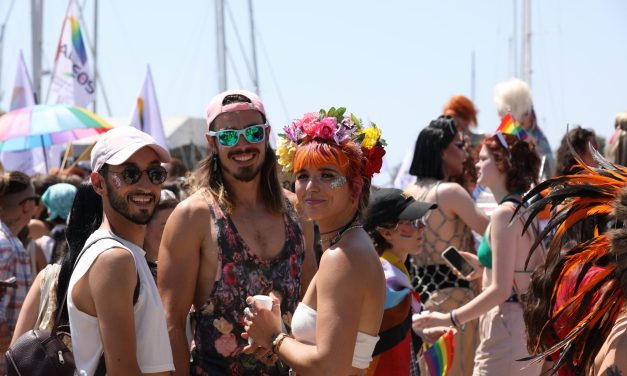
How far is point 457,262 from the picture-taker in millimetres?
6086

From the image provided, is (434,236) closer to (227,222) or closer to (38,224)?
(227,222)

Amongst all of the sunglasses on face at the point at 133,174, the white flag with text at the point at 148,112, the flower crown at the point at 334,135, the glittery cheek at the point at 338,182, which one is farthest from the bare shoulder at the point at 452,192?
the white flag with text at the point at 148,112

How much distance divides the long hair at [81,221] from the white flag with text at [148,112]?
26.1 feet

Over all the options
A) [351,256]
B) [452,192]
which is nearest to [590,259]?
[351,256]

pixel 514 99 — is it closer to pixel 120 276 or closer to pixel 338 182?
pixel 338 182

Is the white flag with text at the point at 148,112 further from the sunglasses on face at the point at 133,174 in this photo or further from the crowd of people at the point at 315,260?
the sunglasses on face at the point at 133,174

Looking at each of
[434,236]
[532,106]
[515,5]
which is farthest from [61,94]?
[515,5]

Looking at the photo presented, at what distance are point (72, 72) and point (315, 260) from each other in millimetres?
9841

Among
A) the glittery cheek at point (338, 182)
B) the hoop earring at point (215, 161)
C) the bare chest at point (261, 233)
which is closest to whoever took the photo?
the glittery cheek at point (338, 182)

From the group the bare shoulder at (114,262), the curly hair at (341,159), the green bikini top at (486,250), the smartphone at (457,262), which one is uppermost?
the curly hair at (341,159)

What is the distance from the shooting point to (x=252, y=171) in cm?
457

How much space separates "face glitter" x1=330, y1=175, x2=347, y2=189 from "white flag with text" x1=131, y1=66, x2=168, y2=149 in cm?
849

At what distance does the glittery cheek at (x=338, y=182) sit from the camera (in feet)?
11.7

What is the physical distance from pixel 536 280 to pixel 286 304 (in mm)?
1210
